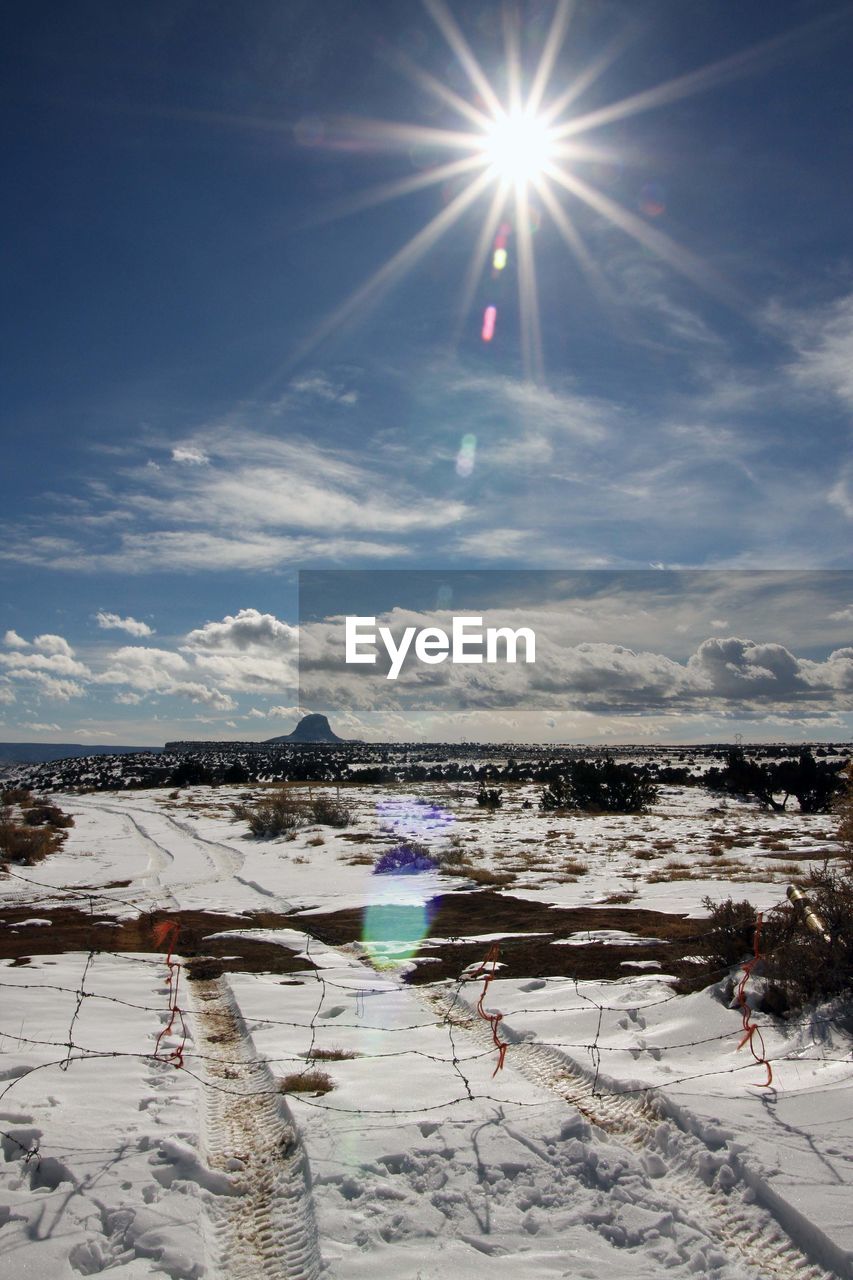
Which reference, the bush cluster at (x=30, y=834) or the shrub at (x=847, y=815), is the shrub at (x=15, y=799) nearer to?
the bush cluster at (x=30, y=834)

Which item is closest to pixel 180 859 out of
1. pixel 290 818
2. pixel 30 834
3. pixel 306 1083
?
pixel 30 834

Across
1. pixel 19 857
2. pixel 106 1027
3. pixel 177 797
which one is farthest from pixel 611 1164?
pixel 177 797

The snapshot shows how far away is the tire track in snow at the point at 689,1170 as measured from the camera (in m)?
4.30

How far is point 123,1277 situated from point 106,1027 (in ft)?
15.2

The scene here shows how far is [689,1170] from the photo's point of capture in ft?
17.1

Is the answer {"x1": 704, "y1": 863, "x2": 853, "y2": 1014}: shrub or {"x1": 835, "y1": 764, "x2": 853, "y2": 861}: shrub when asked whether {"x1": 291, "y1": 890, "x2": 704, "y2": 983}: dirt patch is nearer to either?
{"x1": 704, "y1": 863, "x2": 853, "y2": 1014}: shrub

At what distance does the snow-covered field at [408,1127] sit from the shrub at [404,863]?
11.1 meters

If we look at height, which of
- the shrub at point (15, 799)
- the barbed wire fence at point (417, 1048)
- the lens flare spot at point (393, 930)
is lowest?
the shrub at point (15, 799)

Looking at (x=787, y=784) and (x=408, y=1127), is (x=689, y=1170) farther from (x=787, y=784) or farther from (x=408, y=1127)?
(x=787, y=784)

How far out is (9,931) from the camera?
574 inches

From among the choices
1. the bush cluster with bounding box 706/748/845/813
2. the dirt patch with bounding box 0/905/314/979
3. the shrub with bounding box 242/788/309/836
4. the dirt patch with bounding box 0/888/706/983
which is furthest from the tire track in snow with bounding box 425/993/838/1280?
the bush cluster with bounding box 706/748/845/813

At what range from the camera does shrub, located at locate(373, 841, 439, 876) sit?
2356 cm

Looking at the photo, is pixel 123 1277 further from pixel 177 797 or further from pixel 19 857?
pixel 177 797

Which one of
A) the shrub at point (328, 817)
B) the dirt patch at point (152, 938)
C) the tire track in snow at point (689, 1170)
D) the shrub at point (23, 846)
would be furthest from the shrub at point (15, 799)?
the tire track in snow at point (689, 1170)
